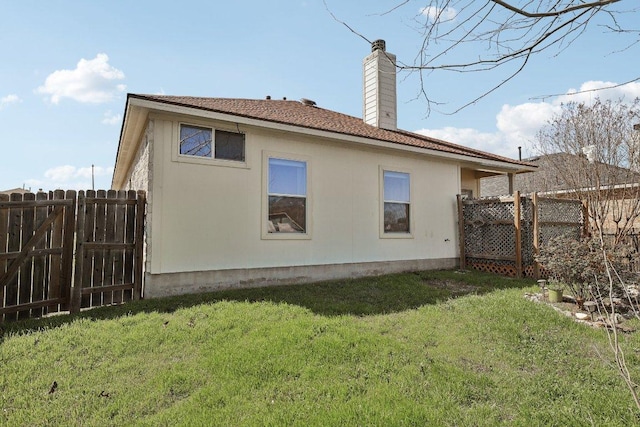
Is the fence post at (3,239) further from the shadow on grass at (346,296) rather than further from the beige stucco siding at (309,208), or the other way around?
the beige stucco siding at (309,208)

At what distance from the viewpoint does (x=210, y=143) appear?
6.44 metres

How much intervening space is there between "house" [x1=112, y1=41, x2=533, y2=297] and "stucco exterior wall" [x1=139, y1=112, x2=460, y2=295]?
20mm

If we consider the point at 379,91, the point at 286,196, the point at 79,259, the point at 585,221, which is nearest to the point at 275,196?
the point at 286,196

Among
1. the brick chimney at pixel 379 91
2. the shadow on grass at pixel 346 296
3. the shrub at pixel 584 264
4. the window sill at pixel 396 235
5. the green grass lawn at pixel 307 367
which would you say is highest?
the brick chimney at pixel 379 91

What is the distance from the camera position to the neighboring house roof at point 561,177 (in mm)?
8944

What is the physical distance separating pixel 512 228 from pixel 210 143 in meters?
7.46

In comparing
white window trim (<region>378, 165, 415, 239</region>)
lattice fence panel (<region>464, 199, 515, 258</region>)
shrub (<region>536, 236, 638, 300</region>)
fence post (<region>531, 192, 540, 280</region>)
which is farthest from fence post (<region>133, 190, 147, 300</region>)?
fence post (<region>531, 192, 540, 280</region>)

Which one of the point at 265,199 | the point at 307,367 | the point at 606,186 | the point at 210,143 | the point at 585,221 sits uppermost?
the point at 210,143

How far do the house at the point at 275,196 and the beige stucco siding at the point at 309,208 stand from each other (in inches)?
0.8

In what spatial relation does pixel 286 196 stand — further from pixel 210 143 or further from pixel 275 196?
pixel 210 143

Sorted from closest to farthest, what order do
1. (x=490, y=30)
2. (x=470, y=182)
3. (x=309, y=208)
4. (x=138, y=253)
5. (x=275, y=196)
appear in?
1. (x=490, y=30)
2. (x=138, y=253)
3. (x=275, y=196)
4. (x=309, y=208)
5. (x=470, y=182)

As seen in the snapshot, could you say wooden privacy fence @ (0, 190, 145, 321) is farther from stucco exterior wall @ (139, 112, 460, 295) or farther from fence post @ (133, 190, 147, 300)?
stucco exterior wall @ (139, 112, 460, 295)

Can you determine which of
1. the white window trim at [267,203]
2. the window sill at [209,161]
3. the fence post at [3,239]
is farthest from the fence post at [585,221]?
the fence post at [3,239]

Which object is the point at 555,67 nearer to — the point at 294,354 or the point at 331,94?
the point at 331,94
